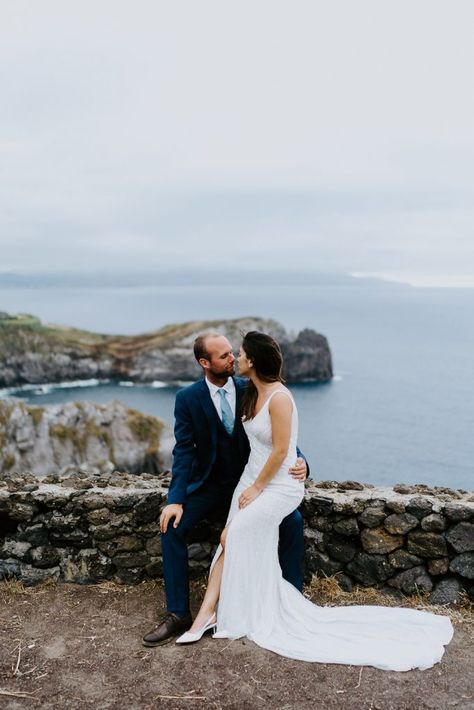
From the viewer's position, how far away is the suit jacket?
5527mm

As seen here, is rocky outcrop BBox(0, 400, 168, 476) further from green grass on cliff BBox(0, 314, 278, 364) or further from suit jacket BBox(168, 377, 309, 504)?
suit jacket BBox(168, 377, 309, 504)

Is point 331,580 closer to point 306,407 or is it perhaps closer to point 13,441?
point 13,441

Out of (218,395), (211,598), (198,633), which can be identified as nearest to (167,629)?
(198,633)

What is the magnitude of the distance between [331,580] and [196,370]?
405ft

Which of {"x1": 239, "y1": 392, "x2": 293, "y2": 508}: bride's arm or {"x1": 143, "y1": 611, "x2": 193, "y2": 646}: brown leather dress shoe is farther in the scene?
{"x1": 239, "y1": 392, "x2": 293, "y2": 508}: bride's arm

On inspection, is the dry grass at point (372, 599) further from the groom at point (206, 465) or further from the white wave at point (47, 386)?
the white wave at point (47, 386)

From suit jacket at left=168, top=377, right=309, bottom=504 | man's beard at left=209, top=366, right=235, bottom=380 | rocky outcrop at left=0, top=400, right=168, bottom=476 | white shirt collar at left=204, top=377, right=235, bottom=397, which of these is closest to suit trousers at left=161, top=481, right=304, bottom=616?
suit jacket at left=168, top=377, right=309, bottom=504

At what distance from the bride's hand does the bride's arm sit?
19 millimetres

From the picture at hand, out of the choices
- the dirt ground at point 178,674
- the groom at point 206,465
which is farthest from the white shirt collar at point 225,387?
the dirt ground at point 178,674

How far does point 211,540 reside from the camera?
6.12 metres

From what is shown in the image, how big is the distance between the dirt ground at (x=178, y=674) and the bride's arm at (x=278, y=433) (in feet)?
4.21

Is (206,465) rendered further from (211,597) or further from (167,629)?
(167,629)

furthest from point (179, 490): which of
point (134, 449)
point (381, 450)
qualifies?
point (381, 450)

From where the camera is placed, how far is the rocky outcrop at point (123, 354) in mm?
123125
